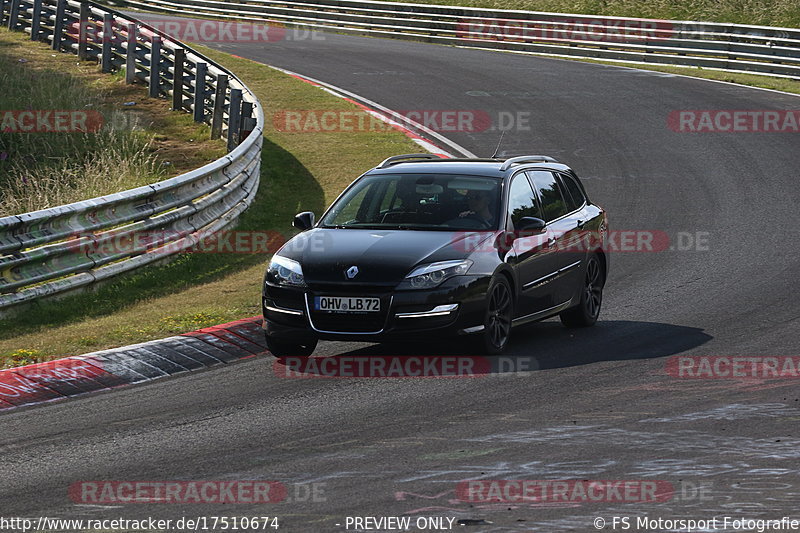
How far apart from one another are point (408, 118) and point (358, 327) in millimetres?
16048

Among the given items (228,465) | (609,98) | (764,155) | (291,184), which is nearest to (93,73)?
(291,184)

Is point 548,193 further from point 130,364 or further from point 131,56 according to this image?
point 131,56

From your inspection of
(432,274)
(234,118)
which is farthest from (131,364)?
(234,118)

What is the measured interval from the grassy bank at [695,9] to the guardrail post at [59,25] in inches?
718

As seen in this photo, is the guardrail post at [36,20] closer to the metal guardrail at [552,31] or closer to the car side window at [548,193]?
the metal guardrail at [552,31]

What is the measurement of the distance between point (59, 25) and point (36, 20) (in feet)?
5.89

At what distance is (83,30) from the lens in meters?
28.2

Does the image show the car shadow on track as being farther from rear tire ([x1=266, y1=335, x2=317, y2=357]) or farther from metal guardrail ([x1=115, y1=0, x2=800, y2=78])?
metal guardrail ([x1=115, y1=0, x2=800, y2=78])

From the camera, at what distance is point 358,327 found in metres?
9.67

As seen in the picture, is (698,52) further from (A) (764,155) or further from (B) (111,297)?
(B) (111,297)

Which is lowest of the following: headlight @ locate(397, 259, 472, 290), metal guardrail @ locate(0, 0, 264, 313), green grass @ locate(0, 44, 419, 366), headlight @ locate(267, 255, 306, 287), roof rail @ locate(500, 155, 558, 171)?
green grass @ locate(0, 44, 419, 366)

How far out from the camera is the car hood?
9.71 metres

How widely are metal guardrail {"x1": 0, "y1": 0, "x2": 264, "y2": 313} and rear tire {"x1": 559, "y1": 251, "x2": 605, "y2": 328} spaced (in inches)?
193

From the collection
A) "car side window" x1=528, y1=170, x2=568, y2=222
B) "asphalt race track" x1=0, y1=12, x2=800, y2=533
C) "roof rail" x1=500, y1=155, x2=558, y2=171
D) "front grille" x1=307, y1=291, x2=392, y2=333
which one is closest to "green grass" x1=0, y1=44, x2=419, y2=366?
"asphalt race track" x1=0, y1=12, x2=800, y2=533
